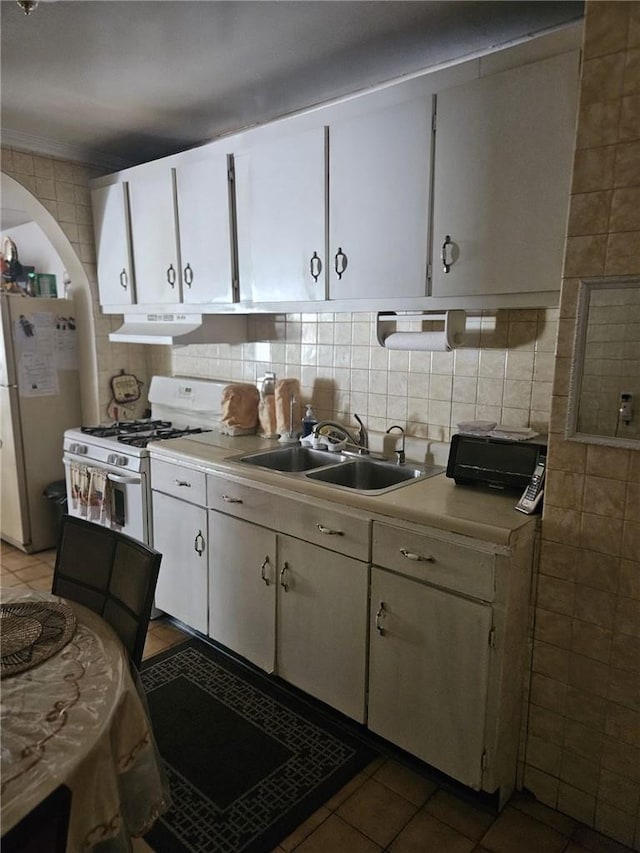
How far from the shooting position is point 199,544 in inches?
101

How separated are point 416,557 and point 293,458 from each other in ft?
3.44

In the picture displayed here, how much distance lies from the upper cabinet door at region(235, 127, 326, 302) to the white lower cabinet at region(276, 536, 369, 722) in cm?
108

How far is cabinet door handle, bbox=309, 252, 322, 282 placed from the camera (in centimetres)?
238

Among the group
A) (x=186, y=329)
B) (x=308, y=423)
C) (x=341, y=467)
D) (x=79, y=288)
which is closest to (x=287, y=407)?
(x=308, y=423)

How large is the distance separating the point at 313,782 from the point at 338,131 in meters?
2.35

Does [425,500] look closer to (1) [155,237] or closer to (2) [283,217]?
(2) [283,217]

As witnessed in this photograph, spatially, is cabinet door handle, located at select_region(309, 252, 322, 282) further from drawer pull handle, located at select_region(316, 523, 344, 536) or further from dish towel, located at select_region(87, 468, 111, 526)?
dish towel, located at select_region(87, 468, 111, 526)

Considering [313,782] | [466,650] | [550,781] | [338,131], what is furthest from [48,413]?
[550,781]

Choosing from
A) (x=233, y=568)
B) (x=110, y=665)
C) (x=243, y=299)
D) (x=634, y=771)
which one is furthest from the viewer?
(x=243, y=299)

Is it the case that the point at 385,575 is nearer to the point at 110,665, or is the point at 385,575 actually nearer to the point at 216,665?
the point at 110,665

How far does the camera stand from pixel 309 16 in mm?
1889

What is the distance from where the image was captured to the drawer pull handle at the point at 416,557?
5.83 feet

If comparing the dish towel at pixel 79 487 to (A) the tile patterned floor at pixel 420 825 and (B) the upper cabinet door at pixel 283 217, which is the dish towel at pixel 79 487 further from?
(A) the tile patterned floor at pixel 420 825

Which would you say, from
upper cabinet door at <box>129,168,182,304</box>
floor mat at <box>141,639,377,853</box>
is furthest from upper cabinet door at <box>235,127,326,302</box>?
floor mat at <box>141,639,377,853</box>
